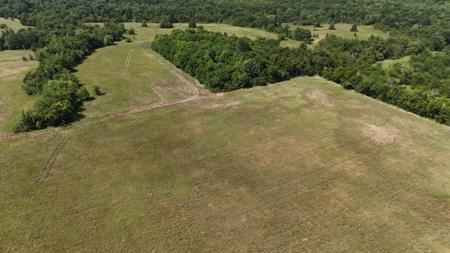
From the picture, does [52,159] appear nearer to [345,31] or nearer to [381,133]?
[381,133]

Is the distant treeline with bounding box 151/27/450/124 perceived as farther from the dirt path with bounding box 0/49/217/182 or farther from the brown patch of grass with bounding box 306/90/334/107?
the brown patch of grass with bounding box 306/90/334/107

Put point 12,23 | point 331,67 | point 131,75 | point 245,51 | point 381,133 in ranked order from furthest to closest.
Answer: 1. point 12,23
2. point 245,51
3. point 131,75
4. point 331,67
5. point 381,133

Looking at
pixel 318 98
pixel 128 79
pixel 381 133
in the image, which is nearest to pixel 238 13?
pixel 128 79

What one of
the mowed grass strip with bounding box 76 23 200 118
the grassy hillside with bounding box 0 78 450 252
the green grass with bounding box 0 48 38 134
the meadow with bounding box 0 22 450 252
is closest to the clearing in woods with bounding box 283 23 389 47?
the mowed grass strip with bounding box 76 23 200 118

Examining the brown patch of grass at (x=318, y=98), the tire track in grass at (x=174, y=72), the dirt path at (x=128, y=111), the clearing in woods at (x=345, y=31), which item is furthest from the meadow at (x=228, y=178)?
the clearing in woods at (x=345, y=31)

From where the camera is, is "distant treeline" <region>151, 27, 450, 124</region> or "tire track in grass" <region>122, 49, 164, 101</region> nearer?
"distant treeline" <region>151, 27, 450, 124</region>

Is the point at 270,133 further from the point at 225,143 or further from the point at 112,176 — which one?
the point at 112,176

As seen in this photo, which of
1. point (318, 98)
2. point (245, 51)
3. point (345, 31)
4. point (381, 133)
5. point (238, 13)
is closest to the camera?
point (381, 133)
